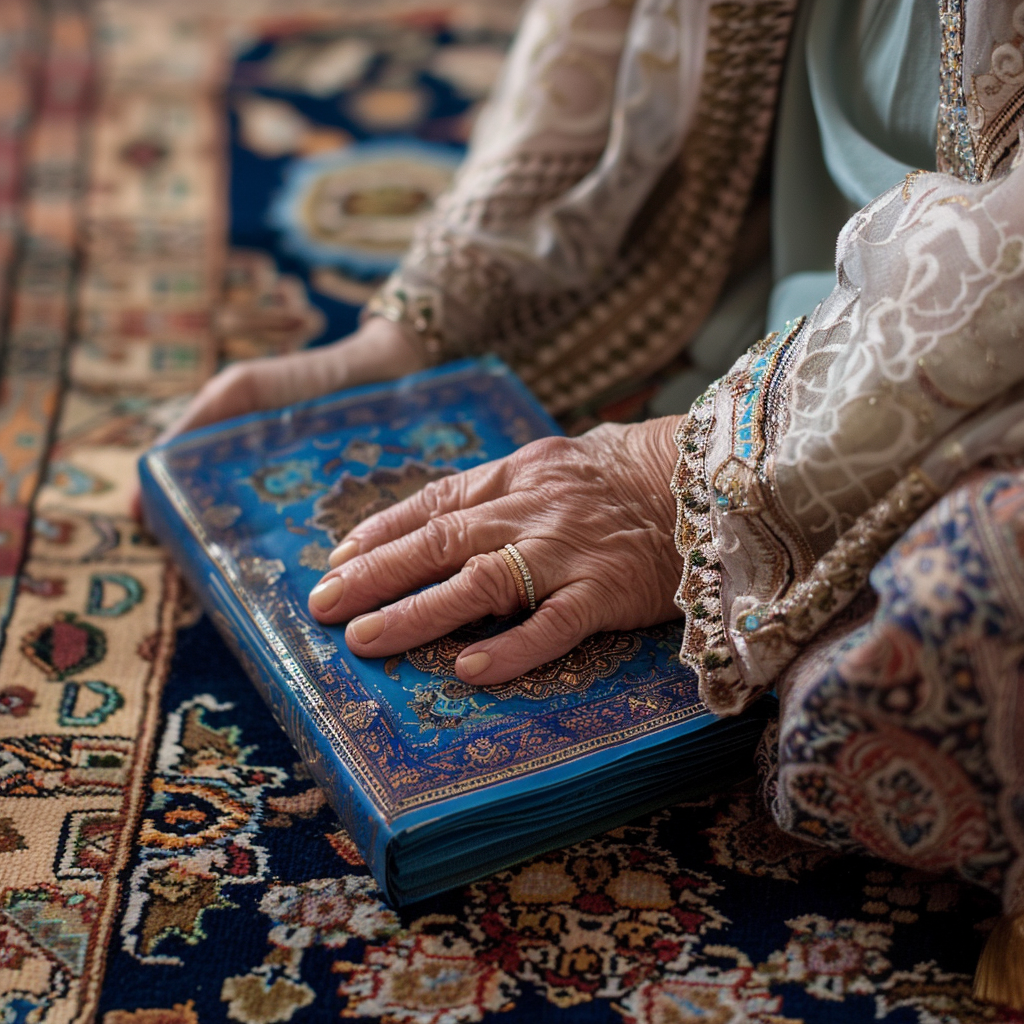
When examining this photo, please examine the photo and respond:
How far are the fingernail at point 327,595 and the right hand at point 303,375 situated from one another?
30 centimetres

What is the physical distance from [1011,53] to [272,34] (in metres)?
1.61

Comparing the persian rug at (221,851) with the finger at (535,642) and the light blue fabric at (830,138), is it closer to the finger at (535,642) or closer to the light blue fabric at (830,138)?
the finger at (535,642)

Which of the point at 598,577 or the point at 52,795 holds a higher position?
the point at 598,577

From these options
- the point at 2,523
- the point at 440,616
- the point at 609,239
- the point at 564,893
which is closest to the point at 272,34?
the point at 609,239

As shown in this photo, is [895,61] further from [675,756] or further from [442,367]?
[675,756]

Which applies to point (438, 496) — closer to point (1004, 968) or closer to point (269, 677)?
point (269, 677)

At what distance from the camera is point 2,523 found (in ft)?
3.89

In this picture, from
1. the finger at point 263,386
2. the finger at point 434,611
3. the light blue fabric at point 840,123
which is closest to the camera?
the finger at point 434,611

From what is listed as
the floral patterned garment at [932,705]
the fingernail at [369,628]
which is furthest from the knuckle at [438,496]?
the floral patterned garment at [932,705]

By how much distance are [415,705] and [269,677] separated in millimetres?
124

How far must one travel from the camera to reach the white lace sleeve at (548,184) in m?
1.24

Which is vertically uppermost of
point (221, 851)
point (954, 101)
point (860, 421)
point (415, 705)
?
point (954, 101)

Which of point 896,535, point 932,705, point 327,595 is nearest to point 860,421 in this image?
point 896,535

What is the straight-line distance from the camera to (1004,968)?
0.79 metres
